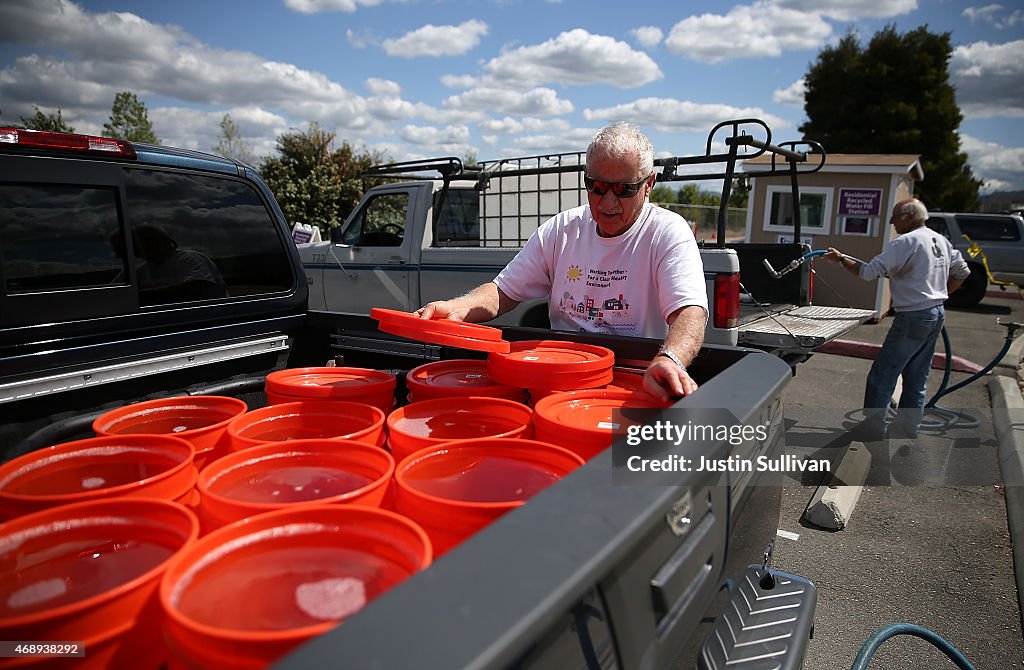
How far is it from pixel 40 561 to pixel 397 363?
1803 mm

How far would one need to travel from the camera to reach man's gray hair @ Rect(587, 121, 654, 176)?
2.51 m

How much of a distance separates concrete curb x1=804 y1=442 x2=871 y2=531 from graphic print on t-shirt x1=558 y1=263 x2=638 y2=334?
2454 millimetres

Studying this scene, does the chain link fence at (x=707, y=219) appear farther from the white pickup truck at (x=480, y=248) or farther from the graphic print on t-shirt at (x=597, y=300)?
the graphic print on t-shirt at (x=597, y=300)

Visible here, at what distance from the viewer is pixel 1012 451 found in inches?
199

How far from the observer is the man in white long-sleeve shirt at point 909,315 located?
5445mm

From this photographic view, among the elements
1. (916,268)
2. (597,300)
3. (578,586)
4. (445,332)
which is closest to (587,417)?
(445,332)

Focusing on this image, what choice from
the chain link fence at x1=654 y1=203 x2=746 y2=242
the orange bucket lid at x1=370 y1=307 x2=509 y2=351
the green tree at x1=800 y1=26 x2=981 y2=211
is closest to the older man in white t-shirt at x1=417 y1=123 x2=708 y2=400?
the orange bucket lid at x1=370 y1=307 x2=509 y2=351

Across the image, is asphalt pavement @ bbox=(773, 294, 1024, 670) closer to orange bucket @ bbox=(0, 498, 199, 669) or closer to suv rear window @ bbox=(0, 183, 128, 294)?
orange bucket @ bbox=(0, 498, 199, 669)

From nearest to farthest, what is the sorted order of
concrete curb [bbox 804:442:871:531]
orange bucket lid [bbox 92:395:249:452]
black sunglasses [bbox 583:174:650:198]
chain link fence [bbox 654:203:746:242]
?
orange bucket lid [bbox 92:395:249:452] → black sunglasses [bbox 583:174:650:198] → concrete curb [bbox 804:442:871:531] → chain link fence [bbox 654:203:746:242]

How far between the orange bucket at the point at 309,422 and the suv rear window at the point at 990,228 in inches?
756

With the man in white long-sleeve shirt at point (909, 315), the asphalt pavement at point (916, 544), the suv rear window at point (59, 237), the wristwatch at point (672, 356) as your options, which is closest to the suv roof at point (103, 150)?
the suv rear window at point (59, 237)

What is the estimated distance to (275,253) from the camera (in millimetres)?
3059

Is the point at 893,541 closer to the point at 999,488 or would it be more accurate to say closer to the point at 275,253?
the point at 999,488

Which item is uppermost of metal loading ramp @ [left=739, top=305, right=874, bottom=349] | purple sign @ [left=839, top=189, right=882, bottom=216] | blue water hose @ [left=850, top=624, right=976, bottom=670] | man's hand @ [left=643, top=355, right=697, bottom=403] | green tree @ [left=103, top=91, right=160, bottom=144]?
green tree @ [left=103, top=91, right=160, bottom=144]
